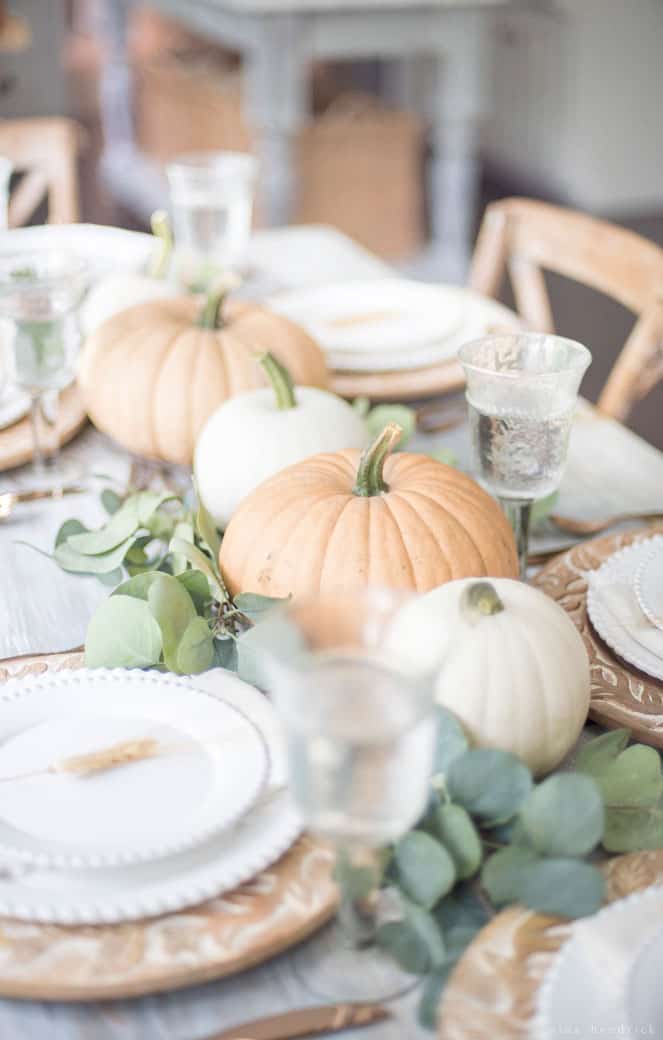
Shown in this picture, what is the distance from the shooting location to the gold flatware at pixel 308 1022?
0.51 metres

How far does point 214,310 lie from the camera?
1.12 metres

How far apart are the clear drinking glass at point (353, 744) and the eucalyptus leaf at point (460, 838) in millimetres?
34

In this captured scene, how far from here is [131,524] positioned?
900 millimetres

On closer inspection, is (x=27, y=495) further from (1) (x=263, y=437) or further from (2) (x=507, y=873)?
(2) (x=507, y=873)

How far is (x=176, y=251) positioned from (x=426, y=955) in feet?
4.22

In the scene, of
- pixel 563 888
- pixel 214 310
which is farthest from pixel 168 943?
pixel 214 310

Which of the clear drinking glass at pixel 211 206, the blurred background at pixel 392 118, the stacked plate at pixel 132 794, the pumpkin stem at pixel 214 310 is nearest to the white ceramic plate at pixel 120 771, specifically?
the stacked plate at pixel 132 794

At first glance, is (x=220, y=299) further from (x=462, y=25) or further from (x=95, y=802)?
(x=462, y=25)

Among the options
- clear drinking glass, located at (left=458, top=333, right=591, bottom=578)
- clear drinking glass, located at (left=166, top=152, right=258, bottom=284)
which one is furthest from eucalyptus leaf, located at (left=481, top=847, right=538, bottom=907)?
clear drinking glass, located at (left=166, top=152, right=258, bottom=284)

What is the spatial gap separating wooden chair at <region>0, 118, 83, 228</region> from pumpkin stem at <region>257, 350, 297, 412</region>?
54.1 inches

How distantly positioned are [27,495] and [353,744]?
663mm

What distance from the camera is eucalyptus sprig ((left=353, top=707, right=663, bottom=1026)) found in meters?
0.54

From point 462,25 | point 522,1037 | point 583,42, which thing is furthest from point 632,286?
point 583,42

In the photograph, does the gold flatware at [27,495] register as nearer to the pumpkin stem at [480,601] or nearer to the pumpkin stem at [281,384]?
the pumpkin stem at [281,384]
